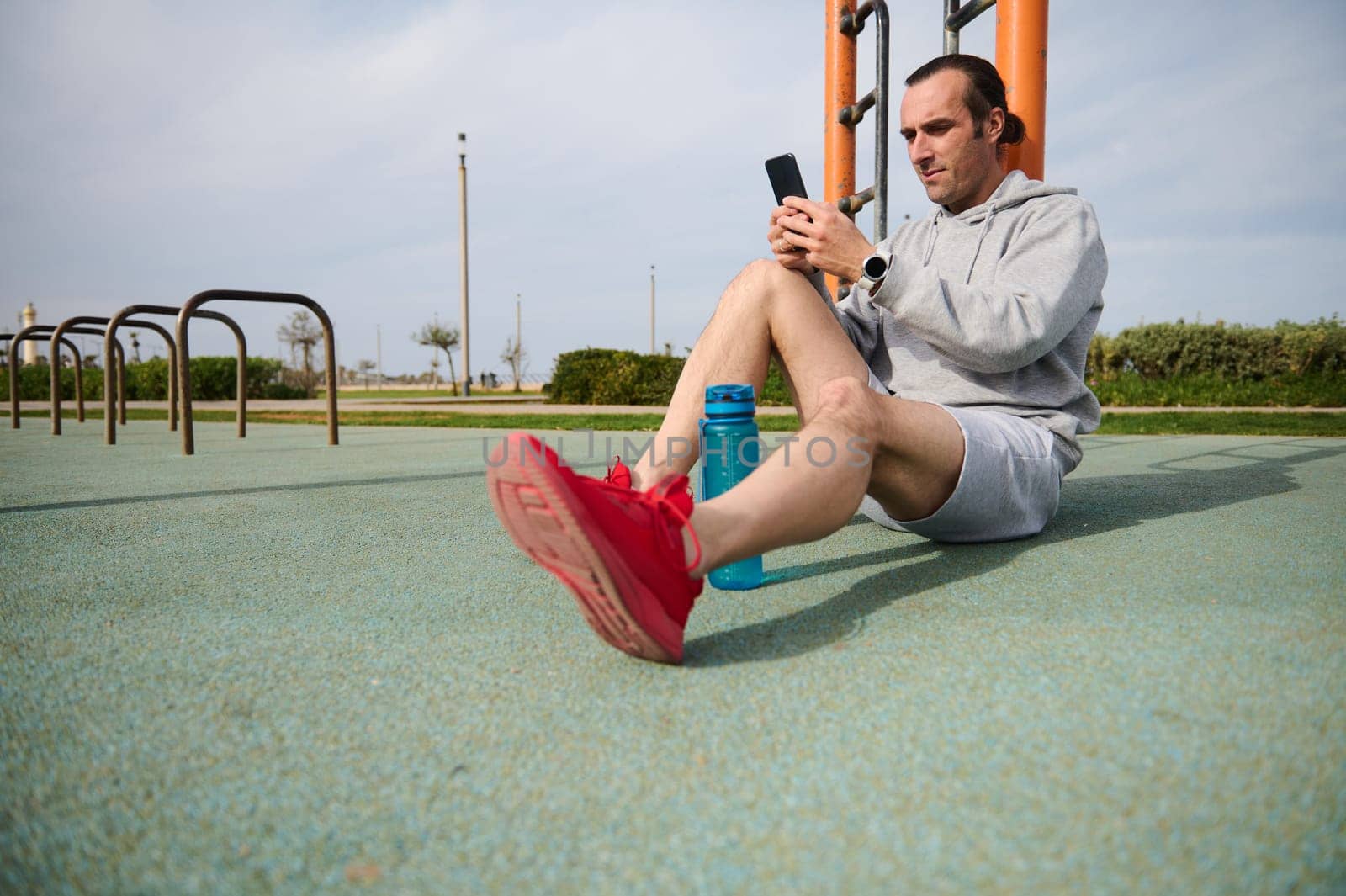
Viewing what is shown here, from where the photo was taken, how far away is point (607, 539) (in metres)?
0.97

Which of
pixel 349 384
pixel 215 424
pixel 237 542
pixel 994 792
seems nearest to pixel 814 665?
pixel 994 792

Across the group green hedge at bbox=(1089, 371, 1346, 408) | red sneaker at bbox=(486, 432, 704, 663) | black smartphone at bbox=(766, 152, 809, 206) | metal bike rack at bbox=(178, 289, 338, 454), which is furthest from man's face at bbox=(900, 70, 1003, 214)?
green hedge at bbox=(1089, 371, 1346, 408)

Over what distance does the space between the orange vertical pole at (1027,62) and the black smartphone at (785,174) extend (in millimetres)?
894

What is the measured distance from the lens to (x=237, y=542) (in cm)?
199

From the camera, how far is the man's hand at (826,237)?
4.99 feet

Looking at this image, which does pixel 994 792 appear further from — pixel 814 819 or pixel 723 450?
pixel 723 450

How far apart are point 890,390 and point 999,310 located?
1.63ft

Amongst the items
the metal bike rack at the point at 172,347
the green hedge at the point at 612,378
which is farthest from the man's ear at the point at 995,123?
the green hedge at the point at 612,378

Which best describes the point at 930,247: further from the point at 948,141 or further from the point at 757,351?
the point at 757,351

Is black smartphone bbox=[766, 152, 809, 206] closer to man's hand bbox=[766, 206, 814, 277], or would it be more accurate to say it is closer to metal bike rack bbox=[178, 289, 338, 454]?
man's hand bbox=[766, 206, 814, 277]

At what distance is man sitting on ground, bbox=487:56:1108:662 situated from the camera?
1.02 meters

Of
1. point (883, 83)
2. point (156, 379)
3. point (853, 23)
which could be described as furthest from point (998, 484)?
point (156, 379)

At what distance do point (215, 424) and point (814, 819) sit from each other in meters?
8.03

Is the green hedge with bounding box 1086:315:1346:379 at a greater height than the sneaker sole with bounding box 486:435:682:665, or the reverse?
the green hedge with bounding box 1086:315:1346:379
